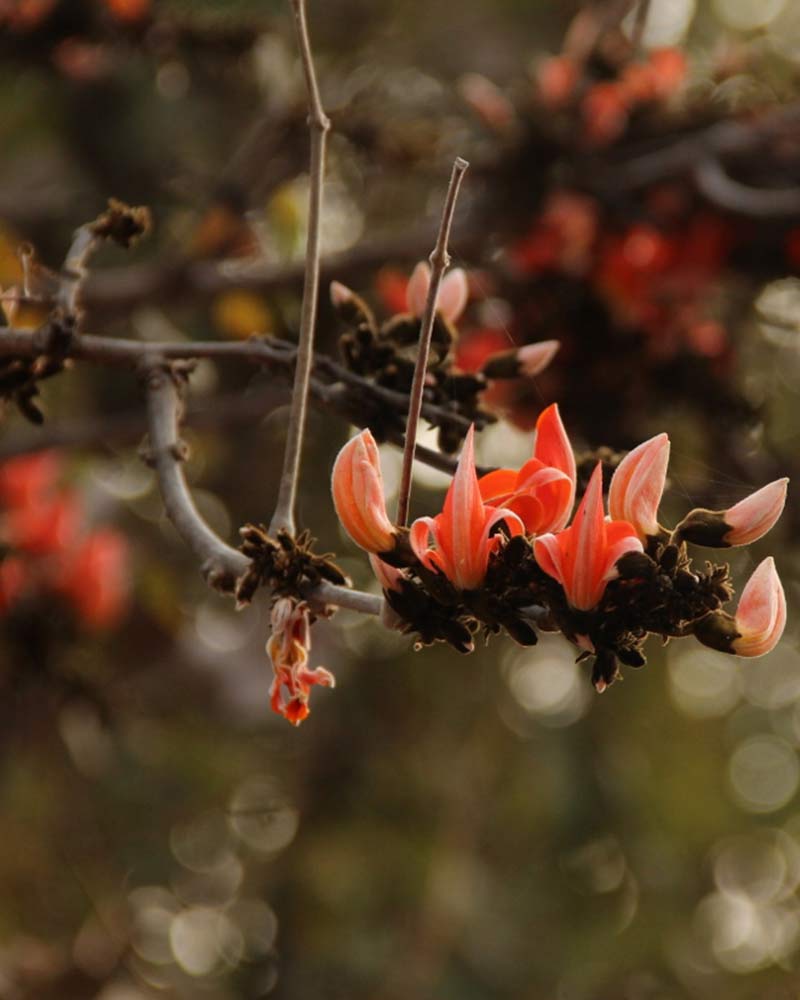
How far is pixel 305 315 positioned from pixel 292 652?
29cm

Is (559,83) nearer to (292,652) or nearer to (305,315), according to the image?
(305,315)

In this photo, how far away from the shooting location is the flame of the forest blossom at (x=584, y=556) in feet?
2.75

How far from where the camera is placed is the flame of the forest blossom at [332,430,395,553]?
2.93ft

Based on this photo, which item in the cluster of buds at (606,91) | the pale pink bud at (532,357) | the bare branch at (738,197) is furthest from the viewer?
the cluster of buds at (606,91)

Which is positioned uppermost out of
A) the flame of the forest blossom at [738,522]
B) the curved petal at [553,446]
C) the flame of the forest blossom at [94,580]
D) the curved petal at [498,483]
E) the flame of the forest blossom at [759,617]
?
the flame of the forest blossom at [94,580]

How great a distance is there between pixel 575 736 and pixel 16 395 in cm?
325

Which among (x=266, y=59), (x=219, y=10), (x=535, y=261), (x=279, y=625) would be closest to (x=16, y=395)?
(x=279, y=625)

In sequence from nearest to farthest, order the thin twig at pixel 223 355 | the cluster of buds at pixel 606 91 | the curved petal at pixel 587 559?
1. the curved petal at pixel 587 559
2. the thin twig at pixel 223 355
3. the cluster of buds at pixel 606 91

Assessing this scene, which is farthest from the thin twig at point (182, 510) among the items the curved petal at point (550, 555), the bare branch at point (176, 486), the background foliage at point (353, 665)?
the background foliage at point (353, 665)

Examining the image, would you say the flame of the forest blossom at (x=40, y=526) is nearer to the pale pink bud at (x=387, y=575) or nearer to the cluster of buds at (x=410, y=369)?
the cluster of buds at (x=410, y=369)

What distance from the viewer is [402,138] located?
337 cm

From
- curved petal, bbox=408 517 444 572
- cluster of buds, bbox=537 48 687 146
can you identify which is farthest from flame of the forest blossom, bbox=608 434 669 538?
cluster of buds, bbox=537 48 687 146

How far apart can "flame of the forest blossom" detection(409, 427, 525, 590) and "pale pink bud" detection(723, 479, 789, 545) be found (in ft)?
0.49

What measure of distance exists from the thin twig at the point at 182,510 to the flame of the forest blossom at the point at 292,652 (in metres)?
0.02
